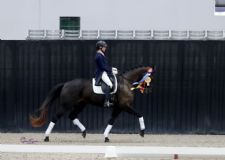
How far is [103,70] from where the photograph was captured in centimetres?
1923

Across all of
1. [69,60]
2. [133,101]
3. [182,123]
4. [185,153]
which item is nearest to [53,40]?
[69,60]

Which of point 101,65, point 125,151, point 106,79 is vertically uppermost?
point 101,65

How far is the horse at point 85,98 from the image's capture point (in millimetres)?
19578

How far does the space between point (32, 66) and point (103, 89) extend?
10.0 feet

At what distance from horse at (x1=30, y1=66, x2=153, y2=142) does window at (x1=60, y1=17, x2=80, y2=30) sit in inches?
252

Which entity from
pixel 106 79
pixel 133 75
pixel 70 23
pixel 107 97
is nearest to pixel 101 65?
pixel 106 79

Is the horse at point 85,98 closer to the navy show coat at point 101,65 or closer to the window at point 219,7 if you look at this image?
the navy show coat at point 101,65

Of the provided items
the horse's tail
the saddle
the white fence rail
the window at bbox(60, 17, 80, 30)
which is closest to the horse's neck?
the saddle

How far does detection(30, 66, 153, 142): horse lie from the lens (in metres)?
19.6

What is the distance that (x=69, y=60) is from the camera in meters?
21.7

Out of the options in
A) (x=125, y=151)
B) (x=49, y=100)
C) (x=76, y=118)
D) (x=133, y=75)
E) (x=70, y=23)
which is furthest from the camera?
(x=70, y=23)

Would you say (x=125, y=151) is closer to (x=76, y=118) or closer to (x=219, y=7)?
(x=76, y=118)

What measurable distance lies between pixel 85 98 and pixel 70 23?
6.99 metres

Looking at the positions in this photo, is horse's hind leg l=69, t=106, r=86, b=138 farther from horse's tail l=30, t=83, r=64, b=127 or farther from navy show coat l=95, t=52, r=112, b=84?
navy show coat l=95, t=52, r=112, b=84
